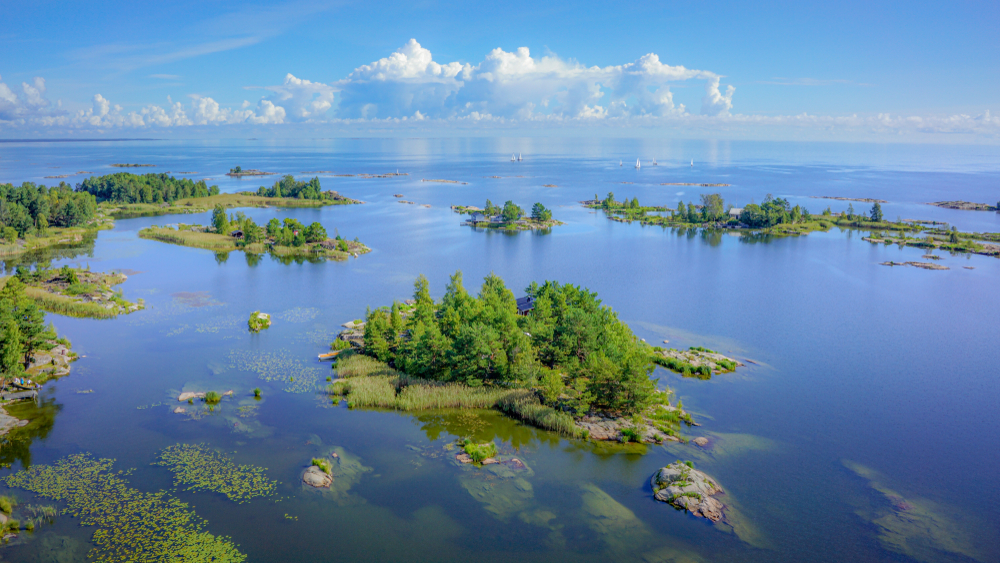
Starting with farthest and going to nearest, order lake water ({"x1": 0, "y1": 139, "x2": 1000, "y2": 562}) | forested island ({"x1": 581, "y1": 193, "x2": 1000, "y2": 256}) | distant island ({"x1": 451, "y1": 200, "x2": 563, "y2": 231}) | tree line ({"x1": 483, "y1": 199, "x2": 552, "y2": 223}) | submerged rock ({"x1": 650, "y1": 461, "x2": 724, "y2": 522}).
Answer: tree line ({"x1": 483, "y1": 199, "x2": 552, "y2": 223}), distant island ({"x1": 451, "y1": 200, "x2": 563, "y2": 231}), forested island ({"x1": 581, "y1": 193, "x2": 1000, "y2": 256}), submerged rock ({"x1": 650, "y1": 461, "x2": 724, "y2": 522}), lake water ({"x1": 0, "y1": 139, "x2": 1000, "y2": 562})

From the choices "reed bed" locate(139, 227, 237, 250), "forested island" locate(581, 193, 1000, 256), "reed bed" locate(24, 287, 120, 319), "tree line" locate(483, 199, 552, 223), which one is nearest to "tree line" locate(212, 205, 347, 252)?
"reed bed" locate(139, 227, 237, 250)

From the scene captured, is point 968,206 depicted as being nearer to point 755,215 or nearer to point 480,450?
point 755,215

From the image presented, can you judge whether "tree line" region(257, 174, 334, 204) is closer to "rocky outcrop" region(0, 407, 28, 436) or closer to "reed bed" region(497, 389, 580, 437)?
"rocky outcrop" region(0, 407, 28, 436)

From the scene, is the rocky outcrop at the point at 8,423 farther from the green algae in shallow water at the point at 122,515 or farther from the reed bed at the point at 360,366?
the reed bed at the point at 360,366

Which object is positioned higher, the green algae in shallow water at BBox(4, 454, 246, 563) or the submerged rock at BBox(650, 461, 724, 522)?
the submerged rock at BBox(650, 461, 724, 522)

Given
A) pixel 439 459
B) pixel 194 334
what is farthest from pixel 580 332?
pixel 194 334

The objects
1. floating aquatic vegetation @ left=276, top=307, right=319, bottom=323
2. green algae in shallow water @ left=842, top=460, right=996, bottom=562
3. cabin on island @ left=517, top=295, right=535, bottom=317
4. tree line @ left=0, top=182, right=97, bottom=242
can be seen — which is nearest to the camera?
green algae in shallow water @ left=842, top=460, right=996, bottom=562

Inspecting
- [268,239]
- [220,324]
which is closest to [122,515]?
[220,324]
